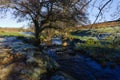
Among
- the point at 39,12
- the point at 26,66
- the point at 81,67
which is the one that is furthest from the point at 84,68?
the point at 39,12

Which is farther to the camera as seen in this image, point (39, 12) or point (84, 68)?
point (39, 12)

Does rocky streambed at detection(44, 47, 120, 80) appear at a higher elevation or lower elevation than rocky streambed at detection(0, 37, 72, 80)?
lower

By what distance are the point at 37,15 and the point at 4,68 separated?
508 inches

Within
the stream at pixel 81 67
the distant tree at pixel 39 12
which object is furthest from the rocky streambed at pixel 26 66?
the distant tree at pixel 39 12

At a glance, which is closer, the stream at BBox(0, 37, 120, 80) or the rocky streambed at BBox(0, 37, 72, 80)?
the rocky streambed at BBox(0, 37, 72, 80)

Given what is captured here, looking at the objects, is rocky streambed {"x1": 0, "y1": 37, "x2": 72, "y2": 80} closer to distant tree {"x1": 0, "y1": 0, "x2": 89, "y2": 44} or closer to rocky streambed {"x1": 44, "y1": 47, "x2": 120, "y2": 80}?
rocky streambed {"x1": 44, "y1": 47, "x2": 120, "y2": 80}

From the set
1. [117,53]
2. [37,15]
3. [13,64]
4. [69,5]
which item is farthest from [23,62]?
[37,15]

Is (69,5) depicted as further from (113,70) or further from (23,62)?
(113,70)

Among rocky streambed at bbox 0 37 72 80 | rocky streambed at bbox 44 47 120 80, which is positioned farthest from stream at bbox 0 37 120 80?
rocky streambed at bbox 0 37 72 80

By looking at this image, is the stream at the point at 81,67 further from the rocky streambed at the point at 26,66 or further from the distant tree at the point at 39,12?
the distant tree at the point at 39,12

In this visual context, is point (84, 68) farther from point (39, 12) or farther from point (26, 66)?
point (39, 12)

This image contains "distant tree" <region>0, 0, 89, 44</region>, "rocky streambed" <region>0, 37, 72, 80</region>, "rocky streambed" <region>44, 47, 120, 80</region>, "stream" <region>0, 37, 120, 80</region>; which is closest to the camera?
"rocky streambed" <region>0, 37, 72, 80</region>

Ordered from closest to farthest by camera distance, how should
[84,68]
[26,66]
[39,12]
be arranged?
[26,66], [84,68], [39,12]

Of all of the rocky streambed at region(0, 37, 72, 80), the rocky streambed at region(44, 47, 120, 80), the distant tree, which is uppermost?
the distant tree
